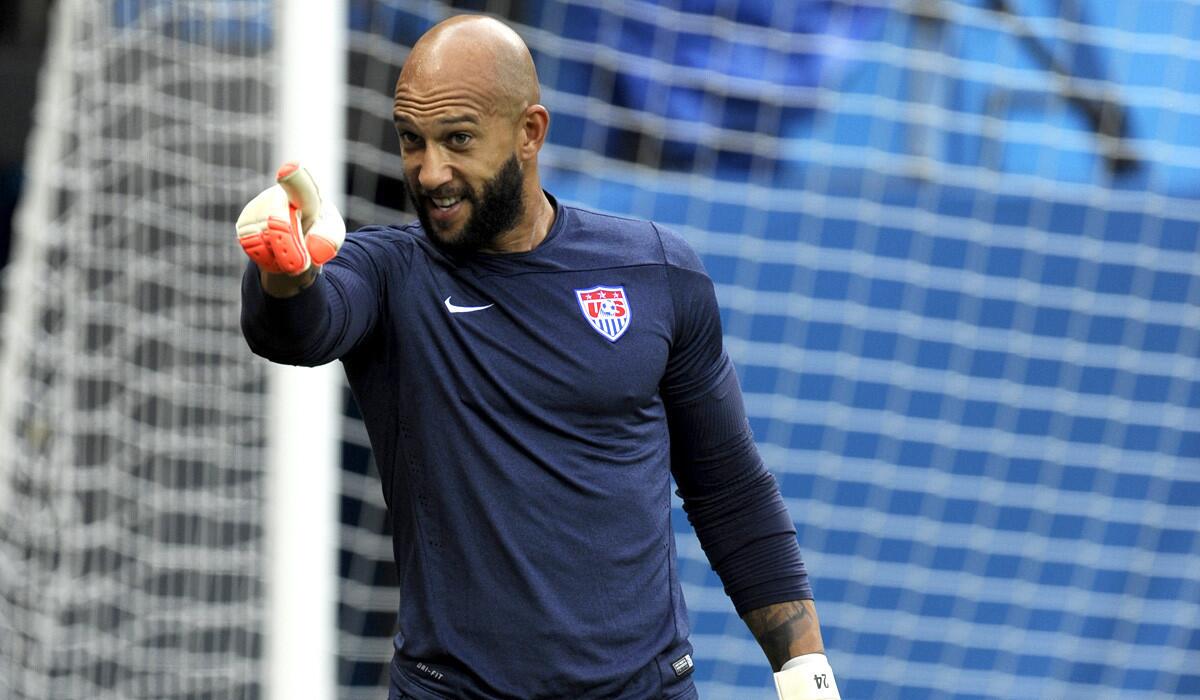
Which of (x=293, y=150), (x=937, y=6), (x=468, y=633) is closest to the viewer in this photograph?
(x=468, y=633)

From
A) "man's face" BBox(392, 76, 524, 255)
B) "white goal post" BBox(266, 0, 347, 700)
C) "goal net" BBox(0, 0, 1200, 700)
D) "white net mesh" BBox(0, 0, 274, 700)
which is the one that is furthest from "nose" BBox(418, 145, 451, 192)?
"goal net" BBox(0, 0, 1200, 700)

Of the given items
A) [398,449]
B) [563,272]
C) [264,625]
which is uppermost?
[563,272]

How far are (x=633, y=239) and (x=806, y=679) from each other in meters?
0.68

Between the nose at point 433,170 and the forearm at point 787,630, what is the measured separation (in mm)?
817

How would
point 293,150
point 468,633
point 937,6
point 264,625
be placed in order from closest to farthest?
point 468,633
point 293,150
point 264,625
point 937,6

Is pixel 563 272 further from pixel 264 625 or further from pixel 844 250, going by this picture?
pixel 844 250

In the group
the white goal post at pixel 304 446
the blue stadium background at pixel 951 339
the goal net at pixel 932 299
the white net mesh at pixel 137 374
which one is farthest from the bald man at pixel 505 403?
the blue stadium background at pixel 951 339

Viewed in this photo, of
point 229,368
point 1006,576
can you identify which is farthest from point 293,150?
point 1006,576

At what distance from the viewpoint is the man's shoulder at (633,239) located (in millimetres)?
2346

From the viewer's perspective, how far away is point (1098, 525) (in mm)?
5672

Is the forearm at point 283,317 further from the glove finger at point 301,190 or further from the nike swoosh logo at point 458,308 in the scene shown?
the nike swoosh logo at point 458,308

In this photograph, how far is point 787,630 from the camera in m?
2.44

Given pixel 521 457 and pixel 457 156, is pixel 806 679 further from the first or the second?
pixel 457 156

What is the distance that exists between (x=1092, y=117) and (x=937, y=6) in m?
0.70
